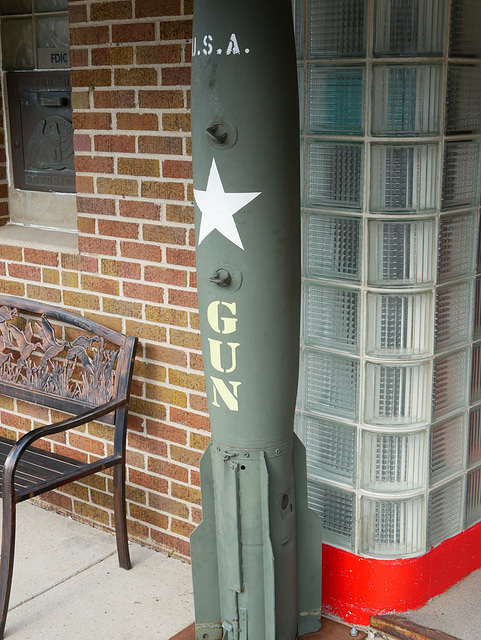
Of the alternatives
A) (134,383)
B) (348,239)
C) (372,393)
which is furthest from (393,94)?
(134,383)

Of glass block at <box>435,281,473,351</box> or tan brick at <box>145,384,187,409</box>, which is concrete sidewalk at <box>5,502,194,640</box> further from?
glass block at <box>435,281,473,351</box>

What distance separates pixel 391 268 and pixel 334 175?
1.26 ft

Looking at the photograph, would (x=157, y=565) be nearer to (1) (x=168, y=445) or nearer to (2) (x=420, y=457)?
(1) (x=168, y=445)

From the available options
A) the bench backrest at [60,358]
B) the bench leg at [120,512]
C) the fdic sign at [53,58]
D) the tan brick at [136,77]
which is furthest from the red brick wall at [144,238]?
the fdic sign at [53,58]

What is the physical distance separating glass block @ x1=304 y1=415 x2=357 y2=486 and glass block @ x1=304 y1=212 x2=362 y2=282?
58 cm

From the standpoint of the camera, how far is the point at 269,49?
2.52 metres

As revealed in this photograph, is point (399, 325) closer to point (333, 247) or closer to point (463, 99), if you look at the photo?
point (333, 247)

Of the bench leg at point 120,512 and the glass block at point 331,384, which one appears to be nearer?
the glass block at point 331,384

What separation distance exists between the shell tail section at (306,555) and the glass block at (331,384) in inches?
11.8

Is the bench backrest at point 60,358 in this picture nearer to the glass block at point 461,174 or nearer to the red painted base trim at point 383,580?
the red painted base trim at point 383,580

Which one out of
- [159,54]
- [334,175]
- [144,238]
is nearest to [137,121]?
[159,54]

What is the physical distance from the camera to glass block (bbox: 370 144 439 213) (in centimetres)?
290

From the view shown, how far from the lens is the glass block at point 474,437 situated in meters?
3.40

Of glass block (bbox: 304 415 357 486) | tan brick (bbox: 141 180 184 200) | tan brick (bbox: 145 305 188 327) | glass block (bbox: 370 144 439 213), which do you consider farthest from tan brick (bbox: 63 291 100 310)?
glass block (bbox: 370 144 439 213)
